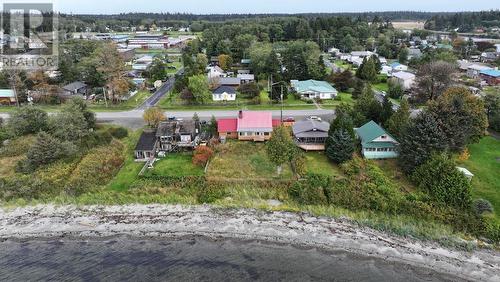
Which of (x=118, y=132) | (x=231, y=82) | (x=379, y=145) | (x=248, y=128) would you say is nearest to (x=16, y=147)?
(x=118, y=132)

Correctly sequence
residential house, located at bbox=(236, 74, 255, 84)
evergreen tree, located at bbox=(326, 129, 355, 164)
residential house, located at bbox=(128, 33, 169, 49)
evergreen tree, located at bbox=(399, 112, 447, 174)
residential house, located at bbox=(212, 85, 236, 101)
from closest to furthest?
evergreen tree, located at bbox=(399, 112, 447, 174), evergreen tree, located at bbox=(326, 129, 355, 164), residential house, located at bbox=(212, 85, 236, 101), residential house, located at bbox=(236, 74, 255, 84), residential house, located at bbox=(128, 33, 169, 49)

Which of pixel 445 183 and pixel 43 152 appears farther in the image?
pixel 43 152

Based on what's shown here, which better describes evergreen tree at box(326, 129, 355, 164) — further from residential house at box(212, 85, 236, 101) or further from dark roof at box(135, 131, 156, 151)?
residential house at box(212, 85, 236, 101)

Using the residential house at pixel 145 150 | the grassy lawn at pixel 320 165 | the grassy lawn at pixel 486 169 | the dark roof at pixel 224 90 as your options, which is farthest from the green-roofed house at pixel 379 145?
the dark roof at pixel 224 90

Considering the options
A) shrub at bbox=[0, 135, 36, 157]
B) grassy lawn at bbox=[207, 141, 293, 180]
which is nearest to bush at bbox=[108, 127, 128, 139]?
shrub at bbox=[0, 135, 36, 157]

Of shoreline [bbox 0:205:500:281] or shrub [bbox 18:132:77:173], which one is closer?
shoreline [bbox 0:205:500:281]

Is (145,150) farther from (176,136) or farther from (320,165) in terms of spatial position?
(320,165)

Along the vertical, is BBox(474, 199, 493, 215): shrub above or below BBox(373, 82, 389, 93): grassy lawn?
below
